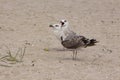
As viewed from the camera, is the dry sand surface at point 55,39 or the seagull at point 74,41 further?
the seagull at point 74,41

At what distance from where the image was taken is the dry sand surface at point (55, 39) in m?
9.34

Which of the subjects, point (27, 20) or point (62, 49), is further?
point (27, 20)

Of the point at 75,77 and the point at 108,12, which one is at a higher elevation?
the point at 108,12

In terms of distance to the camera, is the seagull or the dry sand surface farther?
the seagull

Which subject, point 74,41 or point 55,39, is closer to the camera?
point 74,41

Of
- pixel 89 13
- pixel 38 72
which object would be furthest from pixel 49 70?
Result: pixel 89 13

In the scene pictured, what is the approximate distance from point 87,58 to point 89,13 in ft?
17.9

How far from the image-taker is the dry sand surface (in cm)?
934

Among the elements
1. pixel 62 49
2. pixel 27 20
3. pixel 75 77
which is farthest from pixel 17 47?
pixel 27 20

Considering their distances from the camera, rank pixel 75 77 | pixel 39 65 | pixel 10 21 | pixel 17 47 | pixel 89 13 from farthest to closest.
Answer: pixel 89 13 → pixel 10 21 → pixel 17 47 → pixel 39 65 → pixel 75 77

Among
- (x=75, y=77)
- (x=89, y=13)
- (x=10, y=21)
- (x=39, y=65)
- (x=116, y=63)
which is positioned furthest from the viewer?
(x=89, y=13)

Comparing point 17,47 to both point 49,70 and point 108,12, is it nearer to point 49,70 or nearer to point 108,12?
point 49,70

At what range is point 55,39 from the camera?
12750mm

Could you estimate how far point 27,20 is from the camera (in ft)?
48.9
